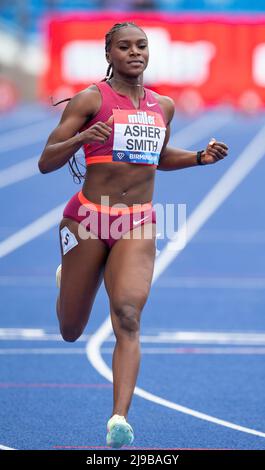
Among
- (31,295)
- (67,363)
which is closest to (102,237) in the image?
(67,363)

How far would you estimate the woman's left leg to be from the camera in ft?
19.3

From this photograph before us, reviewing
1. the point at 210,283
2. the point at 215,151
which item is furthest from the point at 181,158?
the point at 210,283

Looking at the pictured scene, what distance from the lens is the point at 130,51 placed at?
6.24 meters

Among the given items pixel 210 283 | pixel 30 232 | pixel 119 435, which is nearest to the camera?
pixel 119 435

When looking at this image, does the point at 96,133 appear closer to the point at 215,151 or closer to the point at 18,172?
the point at 215,151

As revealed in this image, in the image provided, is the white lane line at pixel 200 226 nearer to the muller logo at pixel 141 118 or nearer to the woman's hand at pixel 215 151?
the woman's hand at pixel 215 151

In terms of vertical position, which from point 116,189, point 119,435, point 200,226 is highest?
point 116,189

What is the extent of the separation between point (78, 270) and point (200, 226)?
10161mm

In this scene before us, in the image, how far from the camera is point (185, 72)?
30.0 meters

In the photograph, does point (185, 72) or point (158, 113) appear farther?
point (185, 72)

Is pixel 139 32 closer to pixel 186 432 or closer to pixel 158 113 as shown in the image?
pixel 158 113

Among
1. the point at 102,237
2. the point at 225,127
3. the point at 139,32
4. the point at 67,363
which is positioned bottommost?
the point at 225,127

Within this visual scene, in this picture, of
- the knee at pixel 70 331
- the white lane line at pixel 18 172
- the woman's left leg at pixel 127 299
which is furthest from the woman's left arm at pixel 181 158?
the white lane line at pixel 18 172

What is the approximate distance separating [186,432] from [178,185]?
1340 centimetres
